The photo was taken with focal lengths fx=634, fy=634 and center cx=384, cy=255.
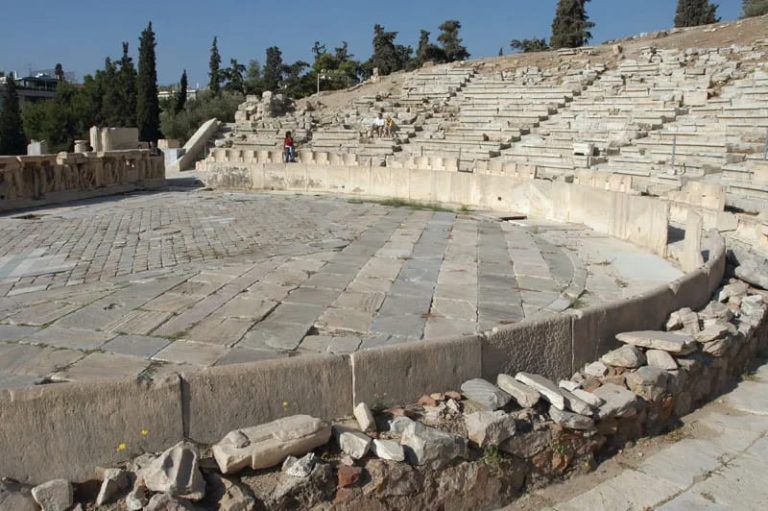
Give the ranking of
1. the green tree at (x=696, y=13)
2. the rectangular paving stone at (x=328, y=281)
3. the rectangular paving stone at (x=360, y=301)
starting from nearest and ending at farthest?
the rectangular paving stone at (x=360, y=301)
the rectangular paving stone at (x=328, y=281)
the green tree at (x=696, y=13)

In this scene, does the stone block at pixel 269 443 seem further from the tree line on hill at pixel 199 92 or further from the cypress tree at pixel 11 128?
the cypress tree at pixel 11 128

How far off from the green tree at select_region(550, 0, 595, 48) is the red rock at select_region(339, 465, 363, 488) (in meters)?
48.6

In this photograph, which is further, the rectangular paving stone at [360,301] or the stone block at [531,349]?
the rectangular paving stone at [360,301]

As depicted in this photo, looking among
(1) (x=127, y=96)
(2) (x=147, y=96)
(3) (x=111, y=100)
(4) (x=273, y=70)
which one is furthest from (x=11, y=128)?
(4) (x=273, y=70)

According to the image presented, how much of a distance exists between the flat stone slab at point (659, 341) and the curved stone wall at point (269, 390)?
10cm

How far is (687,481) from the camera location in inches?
153

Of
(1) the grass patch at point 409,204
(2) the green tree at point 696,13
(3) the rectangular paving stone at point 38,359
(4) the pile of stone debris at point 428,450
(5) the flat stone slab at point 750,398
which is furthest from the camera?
(2) the green tree at point 696,13

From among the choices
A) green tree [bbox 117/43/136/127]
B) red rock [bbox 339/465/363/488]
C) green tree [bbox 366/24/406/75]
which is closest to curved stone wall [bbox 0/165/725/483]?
red rock [bbox 339/465/363/488]

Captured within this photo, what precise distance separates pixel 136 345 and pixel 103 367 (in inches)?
16.0

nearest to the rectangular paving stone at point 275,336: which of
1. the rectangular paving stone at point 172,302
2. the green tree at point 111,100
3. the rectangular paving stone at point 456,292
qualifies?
the rectangular paving stone at point 172,302

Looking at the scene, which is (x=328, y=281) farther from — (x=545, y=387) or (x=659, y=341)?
(x=659, y=341)

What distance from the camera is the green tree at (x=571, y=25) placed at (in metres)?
47.1

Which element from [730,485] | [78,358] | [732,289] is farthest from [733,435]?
[78,358]

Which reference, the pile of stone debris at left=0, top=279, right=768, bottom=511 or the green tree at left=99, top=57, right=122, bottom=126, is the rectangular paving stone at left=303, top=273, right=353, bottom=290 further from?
the green tree at left=99, top=57, right=122, bottom=126
